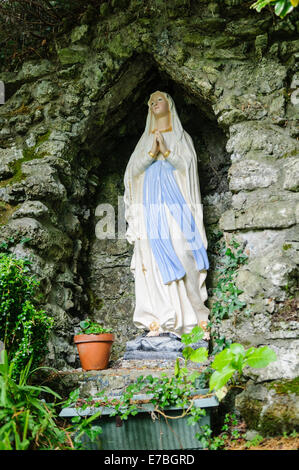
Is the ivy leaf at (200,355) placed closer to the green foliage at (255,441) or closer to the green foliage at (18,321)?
the green foliage at (255,441)

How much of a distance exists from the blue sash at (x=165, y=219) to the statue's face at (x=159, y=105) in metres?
0.47

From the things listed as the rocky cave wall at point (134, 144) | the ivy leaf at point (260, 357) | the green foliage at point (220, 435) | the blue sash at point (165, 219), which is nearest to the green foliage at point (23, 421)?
the green foliage at point (220, 435)

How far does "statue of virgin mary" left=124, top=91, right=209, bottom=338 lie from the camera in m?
3.57

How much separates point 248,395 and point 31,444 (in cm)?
121

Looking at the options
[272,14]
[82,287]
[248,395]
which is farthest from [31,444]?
[272,14]

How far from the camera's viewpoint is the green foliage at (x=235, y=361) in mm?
2178

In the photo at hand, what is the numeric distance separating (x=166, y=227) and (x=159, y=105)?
1.15m

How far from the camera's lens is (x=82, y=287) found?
416 centimetres

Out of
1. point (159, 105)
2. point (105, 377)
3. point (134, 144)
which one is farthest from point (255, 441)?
point (134, 144)

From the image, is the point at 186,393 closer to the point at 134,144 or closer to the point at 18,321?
the point at 18,321

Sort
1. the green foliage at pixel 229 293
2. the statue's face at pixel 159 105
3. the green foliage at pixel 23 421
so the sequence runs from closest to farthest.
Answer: the green foliage at pixel 23 421
the green foliage at pixel 229 293
the statue's face at pixel 159 105

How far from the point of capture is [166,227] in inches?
147

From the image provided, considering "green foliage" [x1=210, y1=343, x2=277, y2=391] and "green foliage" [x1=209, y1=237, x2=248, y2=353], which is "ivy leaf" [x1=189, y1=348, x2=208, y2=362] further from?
"green foliage" [x1=209, y1=237, x2=248, y2=353]

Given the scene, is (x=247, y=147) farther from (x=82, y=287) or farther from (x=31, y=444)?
(x=31, y=444)
